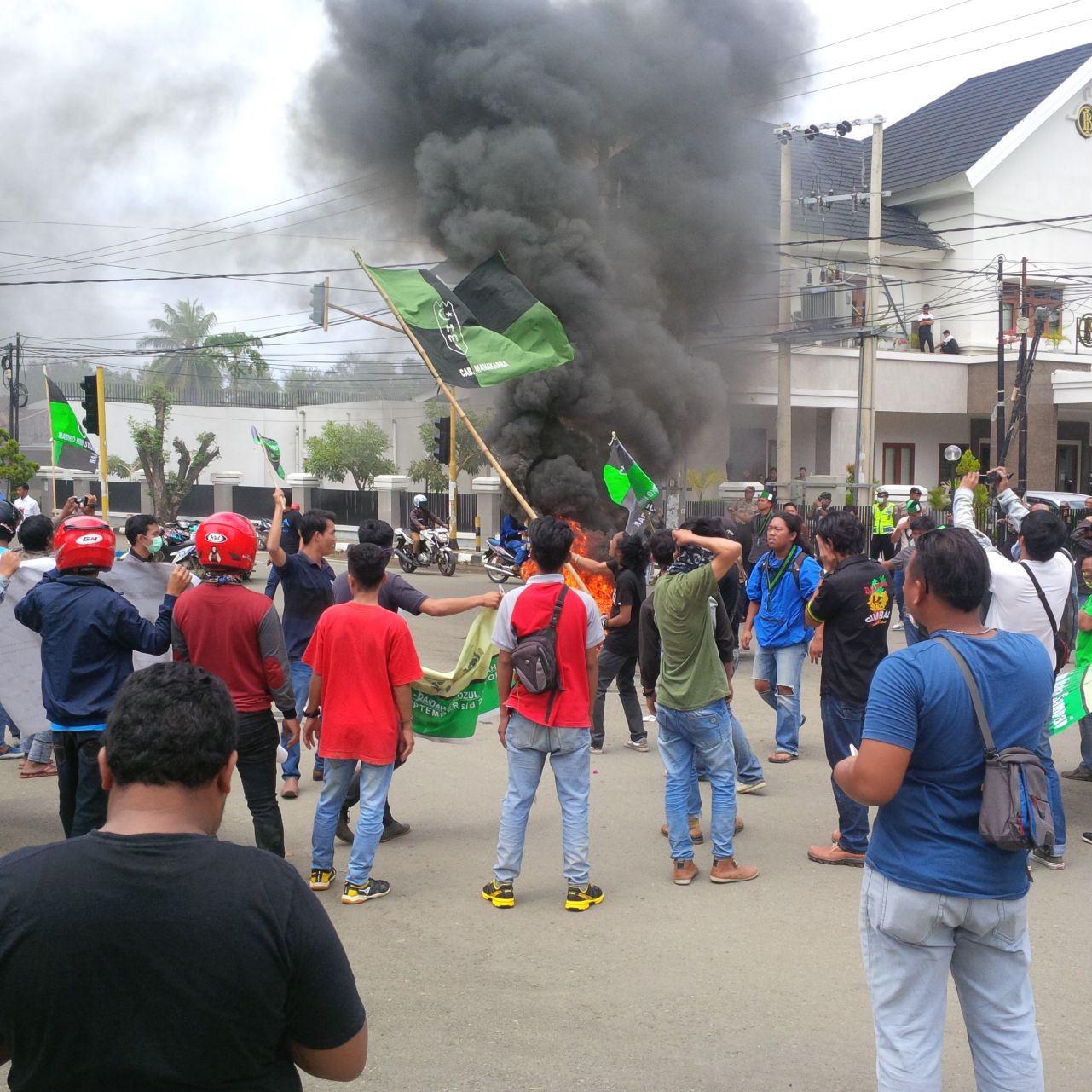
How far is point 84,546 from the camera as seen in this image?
439cm

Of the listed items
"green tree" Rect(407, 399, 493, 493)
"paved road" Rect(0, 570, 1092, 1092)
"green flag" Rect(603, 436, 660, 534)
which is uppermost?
"green tree" Rect(407, 399, 493, 493)

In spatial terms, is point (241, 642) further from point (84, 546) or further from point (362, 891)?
point (362, 891)

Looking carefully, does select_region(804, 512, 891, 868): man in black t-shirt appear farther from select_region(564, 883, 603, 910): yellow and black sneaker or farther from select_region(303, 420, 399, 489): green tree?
select_region(303, 420, 399, 489): green tree

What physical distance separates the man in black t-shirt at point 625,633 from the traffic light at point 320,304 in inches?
526

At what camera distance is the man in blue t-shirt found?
2572mm

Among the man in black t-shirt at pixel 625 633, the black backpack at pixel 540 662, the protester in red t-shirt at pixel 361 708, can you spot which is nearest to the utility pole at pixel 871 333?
the man in black t-shirt at pixel 625 633

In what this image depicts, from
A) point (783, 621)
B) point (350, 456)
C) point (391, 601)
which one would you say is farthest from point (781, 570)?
point (350, 456)

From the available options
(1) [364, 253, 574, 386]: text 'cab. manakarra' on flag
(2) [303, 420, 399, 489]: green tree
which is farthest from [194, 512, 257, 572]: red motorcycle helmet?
(2) [303, 420, 399, 489]: green tree

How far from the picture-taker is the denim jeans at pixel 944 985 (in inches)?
101

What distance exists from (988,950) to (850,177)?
3014 cm

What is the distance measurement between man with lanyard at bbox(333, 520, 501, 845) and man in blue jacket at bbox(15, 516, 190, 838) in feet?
3.78

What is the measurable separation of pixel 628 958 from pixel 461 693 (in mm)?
1920

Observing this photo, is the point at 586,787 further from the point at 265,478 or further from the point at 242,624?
the point at 265,478

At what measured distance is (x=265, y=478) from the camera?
136 ft
